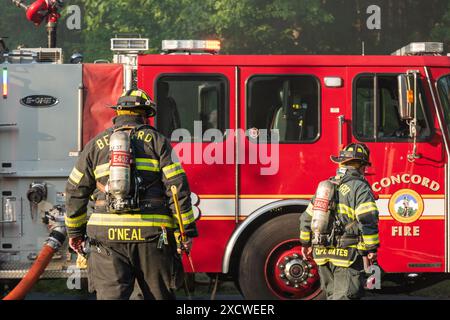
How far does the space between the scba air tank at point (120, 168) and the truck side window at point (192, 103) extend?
8.39ft

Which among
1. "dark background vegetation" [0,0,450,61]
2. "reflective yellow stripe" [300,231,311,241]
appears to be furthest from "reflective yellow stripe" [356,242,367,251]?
Result: "dark background vegetation" [0,0,450,61]

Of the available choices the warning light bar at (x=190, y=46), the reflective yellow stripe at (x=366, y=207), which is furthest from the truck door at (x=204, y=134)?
the reflective yellow stripe at (x=366, y=207)

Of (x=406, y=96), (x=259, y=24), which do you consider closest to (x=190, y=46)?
(x=406, y=96)

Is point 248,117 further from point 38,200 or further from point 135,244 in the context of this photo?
point 135,244

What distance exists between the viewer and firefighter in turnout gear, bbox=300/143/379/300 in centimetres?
767

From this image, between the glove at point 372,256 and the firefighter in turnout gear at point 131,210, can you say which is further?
the glove at point 372,256

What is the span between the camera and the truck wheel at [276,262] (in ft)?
30.8

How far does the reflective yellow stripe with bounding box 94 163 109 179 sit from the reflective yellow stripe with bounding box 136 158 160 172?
0.22 metres

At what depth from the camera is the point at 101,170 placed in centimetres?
706

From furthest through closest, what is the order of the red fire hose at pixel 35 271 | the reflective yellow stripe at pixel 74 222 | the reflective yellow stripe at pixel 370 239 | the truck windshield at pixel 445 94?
the truck windshield at pixel 445 94
the red fire hose at pixel 35 271
the reflective yellow stripe at pixel 370 239
the reflective yellow stripe at pixel 74 222

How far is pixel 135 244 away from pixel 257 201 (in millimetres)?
2632

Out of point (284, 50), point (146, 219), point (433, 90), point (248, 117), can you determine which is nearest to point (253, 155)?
point (248, 117)

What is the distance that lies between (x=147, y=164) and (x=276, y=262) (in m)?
2.81

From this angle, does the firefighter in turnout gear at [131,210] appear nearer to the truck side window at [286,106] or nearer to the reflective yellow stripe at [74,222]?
the reflective yellow stripe at [74,222]
